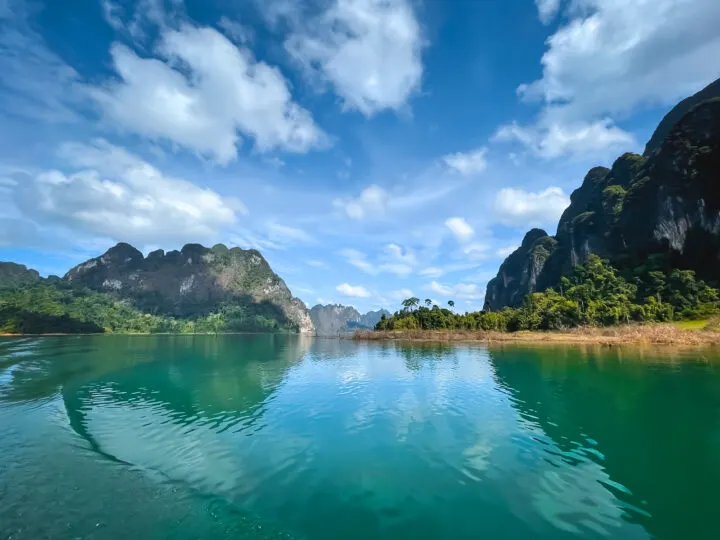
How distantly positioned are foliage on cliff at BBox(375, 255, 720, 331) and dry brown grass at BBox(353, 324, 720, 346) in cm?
1012

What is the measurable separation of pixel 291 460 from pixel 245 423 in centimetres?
755

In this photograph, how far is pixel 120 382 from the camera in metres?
39.2

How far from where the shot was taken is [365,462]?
16.6 meters

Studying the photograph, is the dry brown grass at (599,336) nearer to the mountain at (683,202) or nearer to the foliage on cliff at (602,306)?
the foliage on cliff at (602,306)

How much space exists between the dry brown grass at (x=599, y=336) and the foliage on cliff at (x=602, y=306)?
10.1m

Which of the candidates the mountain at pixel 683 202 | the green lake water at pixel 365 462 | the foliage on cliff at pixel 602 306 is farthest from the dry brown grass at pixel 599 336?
the mountain at pixel 683 202

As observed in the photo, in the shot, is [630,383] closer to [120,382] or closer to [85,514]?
[85,514]

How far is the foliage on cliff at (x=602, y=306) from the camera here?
106 metres

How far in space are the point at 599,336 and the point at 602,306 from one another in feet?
97.3

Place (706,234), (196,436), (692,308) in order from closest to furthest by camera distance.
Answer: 1. (196,436)
2. (692,308)
3. (706,234)

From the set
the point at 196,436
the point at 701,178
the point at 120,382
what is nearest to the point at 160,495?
the point at 196,436

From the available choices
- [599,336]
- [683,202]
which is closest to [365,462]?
[599,336]

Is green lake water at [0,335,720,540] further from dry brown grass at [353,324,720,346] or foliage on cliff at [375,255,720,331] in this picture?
foliage on cliff at [375,255,720,331]

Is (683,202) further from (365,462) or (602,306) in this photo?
(365,462)
